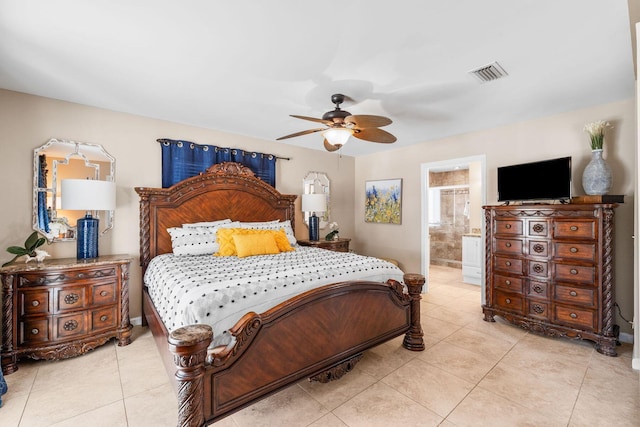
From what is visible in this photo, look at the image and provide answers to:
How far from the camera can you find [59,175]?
9.71ft

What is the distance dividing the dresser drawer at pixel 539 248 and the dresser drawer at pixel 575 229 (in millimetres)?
141

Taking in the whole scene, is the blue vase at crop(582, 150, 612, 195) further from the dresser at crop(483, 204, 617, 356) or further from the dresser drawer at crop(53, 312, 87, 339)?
the dresser drawer at crop(53, 312, 87, 339)

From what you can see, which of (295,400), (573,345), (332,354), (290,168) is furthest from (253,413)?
(290,168)

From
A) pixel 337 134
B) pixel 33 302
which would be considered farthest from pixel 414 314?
pixel 33 302

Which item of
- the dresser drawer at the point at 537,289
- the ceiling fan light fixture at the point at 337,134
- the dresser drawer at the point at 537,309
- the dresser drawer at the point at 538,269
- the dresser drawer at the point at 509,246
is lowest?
the dresser drawer at the point at 537,309

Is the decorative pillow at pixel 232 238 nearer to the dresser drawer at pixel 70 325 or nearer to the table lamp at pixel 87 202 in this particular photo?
the table lamp at pixel 87 202

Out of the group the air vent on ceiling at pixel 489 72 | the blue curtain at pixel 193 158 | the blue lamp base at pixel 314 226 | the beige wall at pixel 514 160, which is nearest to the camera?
the air vent on ceiling at pixel 489 72

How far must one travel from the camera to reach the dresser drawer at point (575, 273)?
2743 millimetres

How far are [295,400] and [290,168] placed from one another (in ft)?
11.4

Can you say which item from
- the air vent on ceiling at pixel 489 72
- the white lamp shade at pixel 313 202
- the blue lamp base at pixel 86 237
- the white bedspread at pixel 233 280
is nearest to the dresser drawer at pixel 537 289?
the white bedspread at pixel 233 280

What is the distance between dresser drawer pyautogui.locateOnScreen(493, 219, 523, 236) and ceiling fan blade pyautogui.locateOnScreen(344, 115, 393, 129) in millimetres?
1995

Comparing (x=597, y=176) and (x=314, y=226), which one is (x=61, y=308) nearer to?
(x=314, y=226)

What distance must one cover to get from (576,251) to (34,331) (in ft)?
16.6

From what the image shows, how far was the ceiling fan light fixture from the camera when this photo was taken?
2662 mm
